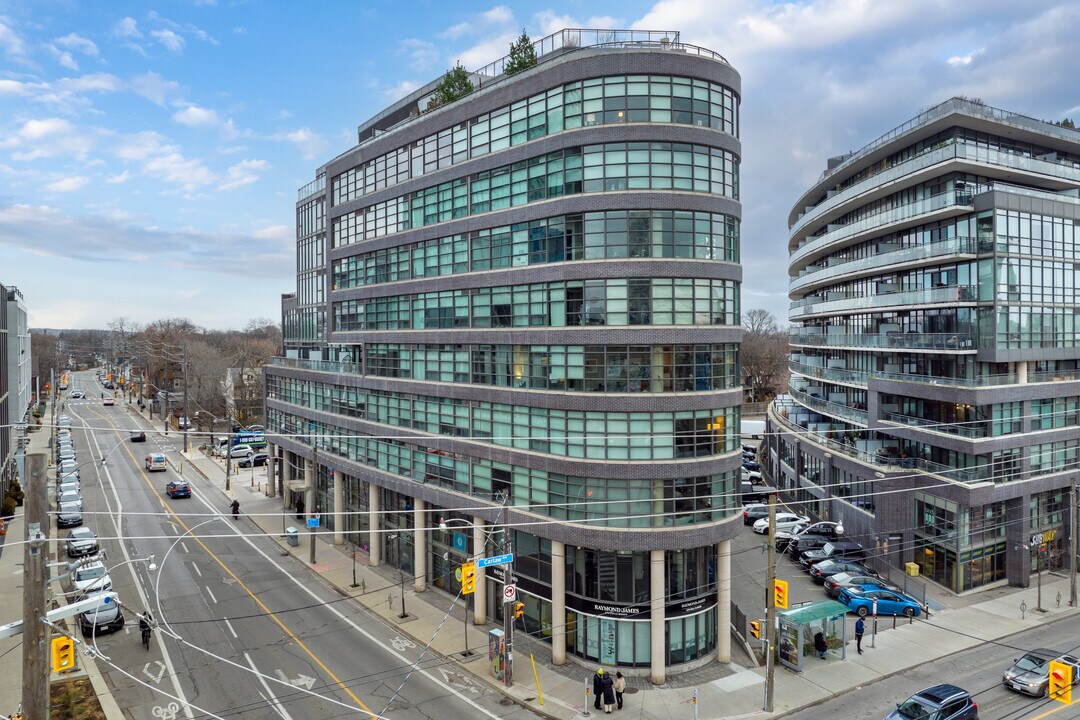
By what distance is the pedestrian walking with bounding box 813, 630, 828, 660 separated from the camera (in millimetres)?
27719

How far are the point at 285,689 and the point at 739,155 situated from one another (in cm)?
2847

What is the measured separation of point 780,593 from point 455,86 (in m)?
30.4

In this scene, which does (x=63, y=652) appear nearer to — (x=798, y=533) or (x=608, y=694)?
(x=608, y=694)

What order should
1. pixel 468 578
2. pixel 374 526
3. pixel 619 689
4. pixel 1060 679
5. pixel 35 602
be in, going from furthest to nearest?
pixel 374 526, pixel 468 578, pixel 619 689, pixel 1060 679, pixel 35 602

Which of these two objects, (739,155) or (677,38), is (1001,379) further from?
(677,38)

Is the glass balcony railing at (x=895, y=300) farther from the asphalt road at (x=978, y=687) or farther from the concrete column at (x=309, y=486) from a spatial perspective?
the concrete column at (x=309, y=486)

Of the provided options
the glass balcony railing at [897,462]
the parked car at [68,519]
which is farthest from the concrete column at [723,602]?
the parked car at [68,519]

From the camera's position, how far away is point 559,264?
28250 mm

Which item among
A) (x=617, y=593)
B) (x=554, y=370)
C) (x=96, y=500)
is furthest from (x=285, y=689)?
(x=96, y=500)

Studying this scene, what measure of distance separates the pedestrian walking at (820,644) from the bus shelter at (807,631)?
23cm

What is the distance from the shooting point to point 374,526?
40.3 m

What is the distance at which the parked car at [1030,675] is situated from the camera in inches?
961

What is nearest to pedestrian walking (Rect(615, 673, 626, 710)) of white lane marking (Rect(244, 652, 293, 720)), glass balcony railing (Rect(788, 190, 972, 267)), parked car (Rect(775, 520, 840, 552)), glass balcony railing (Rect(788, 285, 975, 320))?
white lane marking (Rect(244, 652, 293, 720))

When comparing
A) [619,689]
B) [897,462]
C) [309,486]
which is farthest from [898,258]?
[309,486]
